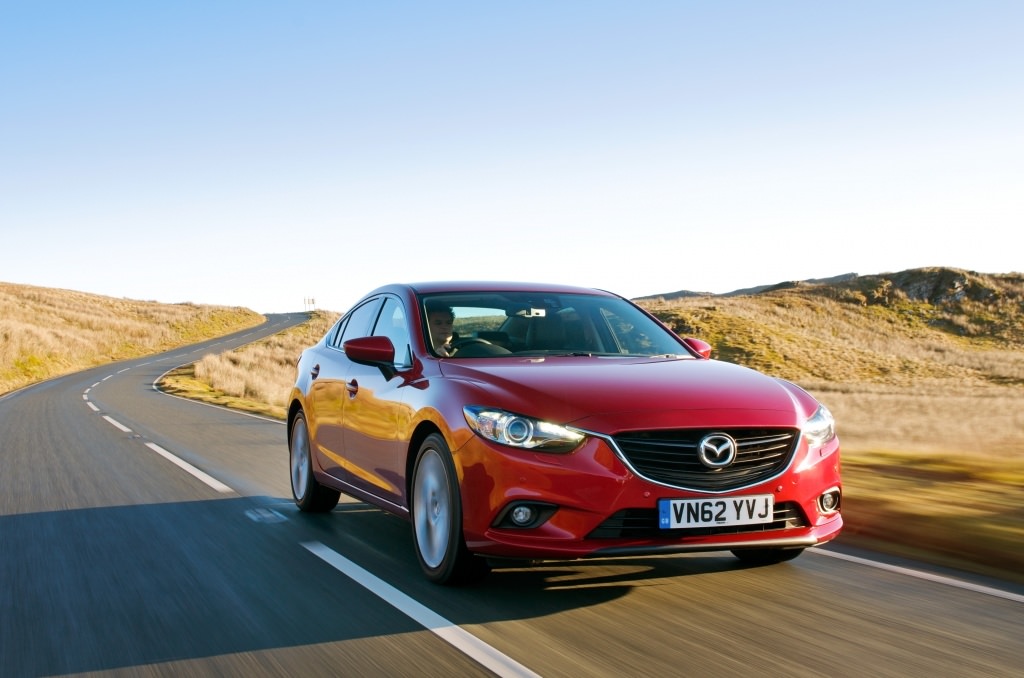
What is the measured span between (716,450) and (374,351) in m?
2.17

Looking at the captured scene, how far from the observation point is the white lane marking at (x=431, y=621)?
403 cm

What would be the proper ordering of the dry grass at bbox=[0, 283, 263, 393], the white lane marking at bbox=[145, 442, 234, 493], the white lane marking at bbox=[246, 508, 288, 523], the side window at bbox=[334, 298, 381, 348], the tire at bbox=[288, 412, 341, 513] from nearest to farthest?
the side window at bbox=[334, 298, 381, 348]
the white lane marking at bbox=[246, 508, 288, 523]
the tire at bbox=[288, 412, 341, 513]
the white lane marking at bbox=[145, 442, 234, 493]
the dry grass at bbox=[0, 283, 263, 393]

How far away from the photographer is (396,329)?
6.63 meters

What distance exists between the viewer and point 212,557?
6289 mm

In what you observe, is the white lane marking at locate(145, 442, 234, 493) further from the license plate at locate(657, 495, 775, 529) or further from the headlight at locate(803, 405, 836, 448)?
the headlight at locate(803, 405, 836, 448)

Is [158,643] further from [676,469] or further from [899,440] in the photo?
[899,440]

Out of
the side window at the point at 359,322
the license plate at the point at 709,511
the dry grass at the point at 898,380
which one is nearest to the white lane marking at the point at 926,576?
the dry grass at the point at 898,380

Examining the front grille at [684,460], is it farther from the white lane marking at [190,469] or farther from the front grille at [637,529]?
the white lane marking at [190,469]

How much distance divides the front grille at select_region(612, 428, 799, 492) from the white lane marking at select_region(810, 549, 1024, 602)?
1315mm

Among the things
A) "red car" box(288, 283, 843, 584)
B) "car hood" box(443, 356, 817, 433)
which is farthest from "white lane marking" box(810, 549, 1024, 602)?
"car hood" box(443, 356, 817, 433)

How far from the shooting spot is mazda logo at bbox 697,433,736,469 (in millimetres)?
4812

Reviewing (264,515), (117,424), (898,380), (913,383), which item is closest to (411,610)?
(264,515)

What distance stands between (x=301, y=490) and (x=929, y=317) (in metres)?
71.8

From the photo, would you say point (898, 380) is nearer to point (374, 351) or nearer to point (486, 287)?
point (486, 287)
